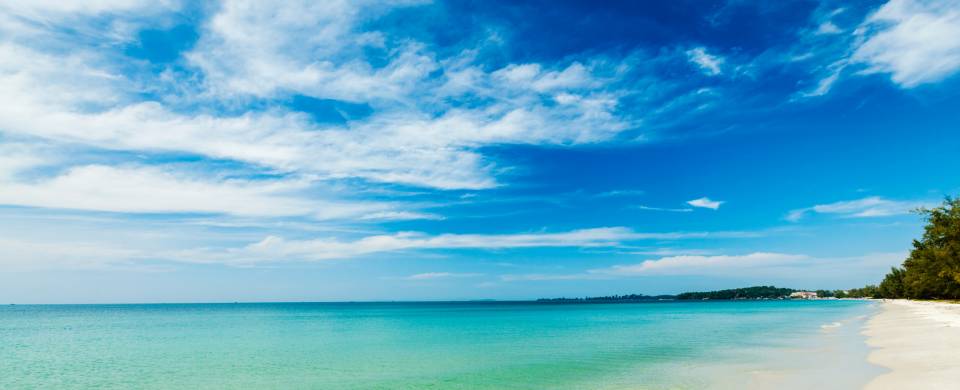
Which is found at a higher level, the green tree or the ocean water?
the green tree

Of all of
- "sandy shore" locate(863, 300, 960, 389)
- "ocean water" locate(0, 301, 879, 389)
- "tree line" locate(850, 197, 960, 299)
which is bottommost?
"ocean water" locate(0, 301, 879, 389)

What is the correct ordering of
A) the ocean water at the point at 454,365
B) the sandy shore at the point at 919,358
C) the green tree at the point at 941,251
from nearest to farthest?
the sandy shore at the point at 919,358
the ocean water at the point at 454,365
the green tree at the point at 941,251

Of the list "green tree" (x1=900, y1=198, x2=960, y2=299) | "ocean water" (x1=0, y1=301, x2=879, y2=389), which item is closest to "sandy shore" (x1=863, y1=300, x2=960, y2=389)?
"ocean water" (x1=0, y1=301, x2=879, y2=389)

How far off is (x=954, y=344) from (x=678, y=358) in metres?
11.1

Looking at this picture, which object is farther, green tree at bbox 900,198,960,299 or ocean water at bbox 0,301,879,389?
green tree at bbox 900,198,960,299

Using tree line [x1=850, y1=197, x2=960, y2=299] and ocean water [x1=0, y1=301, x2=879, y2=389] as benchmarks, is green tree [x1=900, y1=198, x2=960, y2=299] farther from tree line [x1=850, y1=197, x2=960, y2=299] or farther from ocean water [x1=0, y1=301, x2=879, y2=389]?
ocean water [x1=0, y1=301, x2=879, y2=389]

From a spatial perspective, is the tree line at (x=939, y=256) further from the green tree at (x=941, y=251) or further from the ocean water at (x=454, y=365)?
the ocean water at (x=454, y=365)

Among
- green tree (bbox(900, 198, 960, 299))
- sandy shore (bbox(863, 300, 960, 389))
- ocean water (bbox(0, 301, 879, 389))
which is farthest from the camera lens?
green tree (bbox(900, 198, 960, 299))

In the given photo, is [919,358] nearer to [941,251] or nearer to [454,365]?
[454,365]

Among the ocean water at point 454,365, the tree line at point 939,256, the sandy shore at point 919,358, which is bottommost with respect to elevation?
the ocean water at point 454,365

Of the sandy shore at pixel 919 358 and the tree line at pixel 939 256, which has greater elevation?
the tree line at pixel 939 256

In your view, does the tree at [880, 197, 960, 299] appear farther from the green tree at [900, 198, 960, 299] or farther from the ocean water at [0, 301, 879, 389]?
the ocean water at [0, 301, 879, 389]

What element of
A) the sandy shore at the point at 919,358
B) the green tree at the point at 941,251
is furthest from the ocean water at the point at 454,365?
the green tree at the point at 941,251

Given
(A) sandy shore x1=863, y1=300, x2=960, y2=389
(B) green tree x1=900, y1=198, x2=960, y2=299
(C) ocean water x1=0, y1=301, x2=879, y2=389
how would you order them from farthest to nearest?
(B) green tree x1=900, y1=198, x2=960, y2=299
(C) ocean water x1=0, y1=301, x2=879, y2=389
(A) sandy shore x1=863, y1=300, x2=960, y2=389
